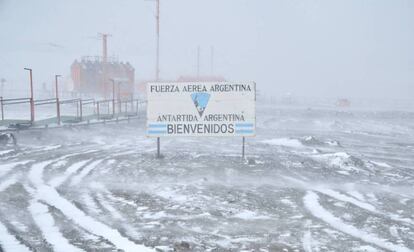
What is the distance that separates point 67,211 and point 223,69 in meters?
139

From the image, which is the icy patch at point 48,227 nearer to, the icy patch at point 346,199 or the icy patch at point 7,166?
the icy patch at point 7,166

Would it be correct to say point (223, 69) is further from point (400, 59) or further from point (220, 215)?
point (220, 215)

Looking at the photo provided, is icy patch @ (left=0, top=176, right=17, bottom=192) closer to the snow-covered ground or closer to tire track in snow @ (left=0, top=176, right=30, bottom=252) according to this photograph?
the snow-covered ground

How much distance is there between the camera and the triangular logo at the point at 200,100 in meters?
14.3

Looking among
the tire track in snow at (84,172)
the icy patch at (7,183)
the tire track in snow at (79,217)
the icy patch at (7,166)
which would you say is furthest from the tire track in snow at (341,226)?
the icy patch at (7,166)

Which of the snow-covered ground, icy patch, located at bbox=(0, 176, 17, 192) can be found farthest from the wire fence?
icy patch, located at bbox=(0, 176, 17, 192)

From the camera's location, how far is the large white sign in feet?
46.9

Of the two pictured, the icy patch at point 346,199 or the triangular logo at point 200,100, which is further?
the triangular logo at point 200,100

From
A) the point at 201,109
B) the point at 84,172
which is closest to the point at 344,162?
the point at 201,109

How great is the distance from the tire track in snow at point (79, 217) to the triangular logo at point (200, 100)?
555cm

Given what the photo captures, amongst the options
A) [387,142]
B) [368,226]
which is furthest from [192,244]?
[387,142]

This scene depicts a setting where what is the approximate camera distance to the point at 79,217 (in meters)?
7.93

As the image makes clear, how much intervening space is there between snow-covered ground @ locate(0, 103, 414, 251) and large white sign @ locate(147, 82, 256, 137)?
1.05m

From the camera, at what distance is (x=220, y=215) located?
8.23 metres
